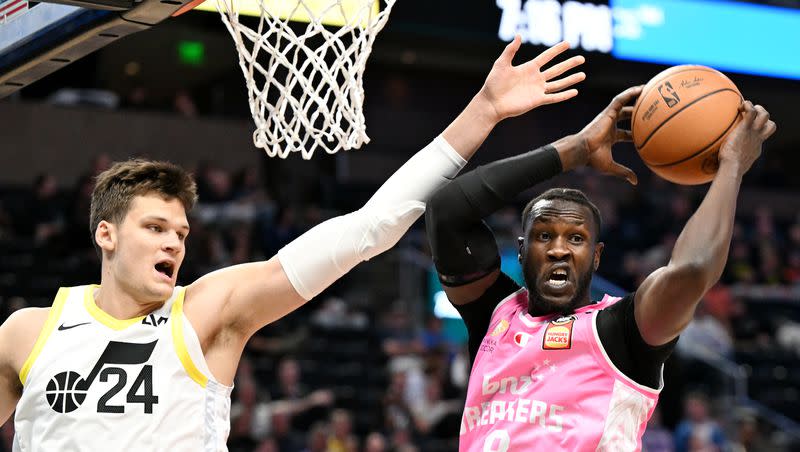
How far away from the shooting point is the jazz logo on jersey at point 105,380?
295 cm

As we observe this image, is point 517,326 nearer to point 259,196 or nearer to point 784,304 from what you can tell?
point 259,196

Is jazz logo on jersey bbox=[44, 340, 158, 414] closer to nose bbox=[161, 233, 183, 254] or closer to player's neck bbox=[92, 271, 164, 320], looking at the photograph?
player's neck bbox=[92, 271, 164, 320]

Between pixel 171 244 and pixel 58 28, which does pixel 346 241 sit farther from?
pixel 58 28

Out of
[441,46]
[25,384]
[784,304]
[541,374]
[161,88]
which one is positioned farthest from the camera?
[161,88]

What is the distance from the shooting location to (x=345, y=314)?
1141 cm

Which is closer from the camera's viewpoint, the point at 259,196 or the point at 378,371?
the point at 378,371

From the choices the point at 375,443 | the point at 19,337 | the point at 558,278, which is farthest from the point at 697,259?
the point at 375,443

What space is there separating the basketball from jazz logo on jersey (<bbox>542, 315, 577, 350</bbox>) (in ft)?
1.75

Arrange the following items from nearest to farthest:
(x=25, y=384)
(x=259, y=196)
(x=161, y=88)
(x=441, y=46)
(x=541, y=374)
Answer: (x=25, y=384) → (x=541, y=374) → (x=441, y=46) → (x=259, y=196) → (x=161, y=88)

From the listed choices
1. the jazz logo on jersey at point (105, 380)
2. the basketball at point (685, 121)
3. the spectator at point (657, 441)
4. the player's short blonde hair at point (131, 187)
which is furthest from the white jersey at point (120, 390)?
the spectator at point (657, 441)

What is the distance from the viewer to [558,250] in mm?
3359

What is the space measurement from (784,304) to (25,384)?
1146 cm

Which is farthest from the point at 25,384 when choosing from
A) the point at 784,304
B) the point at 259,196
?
the point at 784,304

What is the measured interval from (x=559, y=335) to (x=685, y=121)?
2.30 ft
